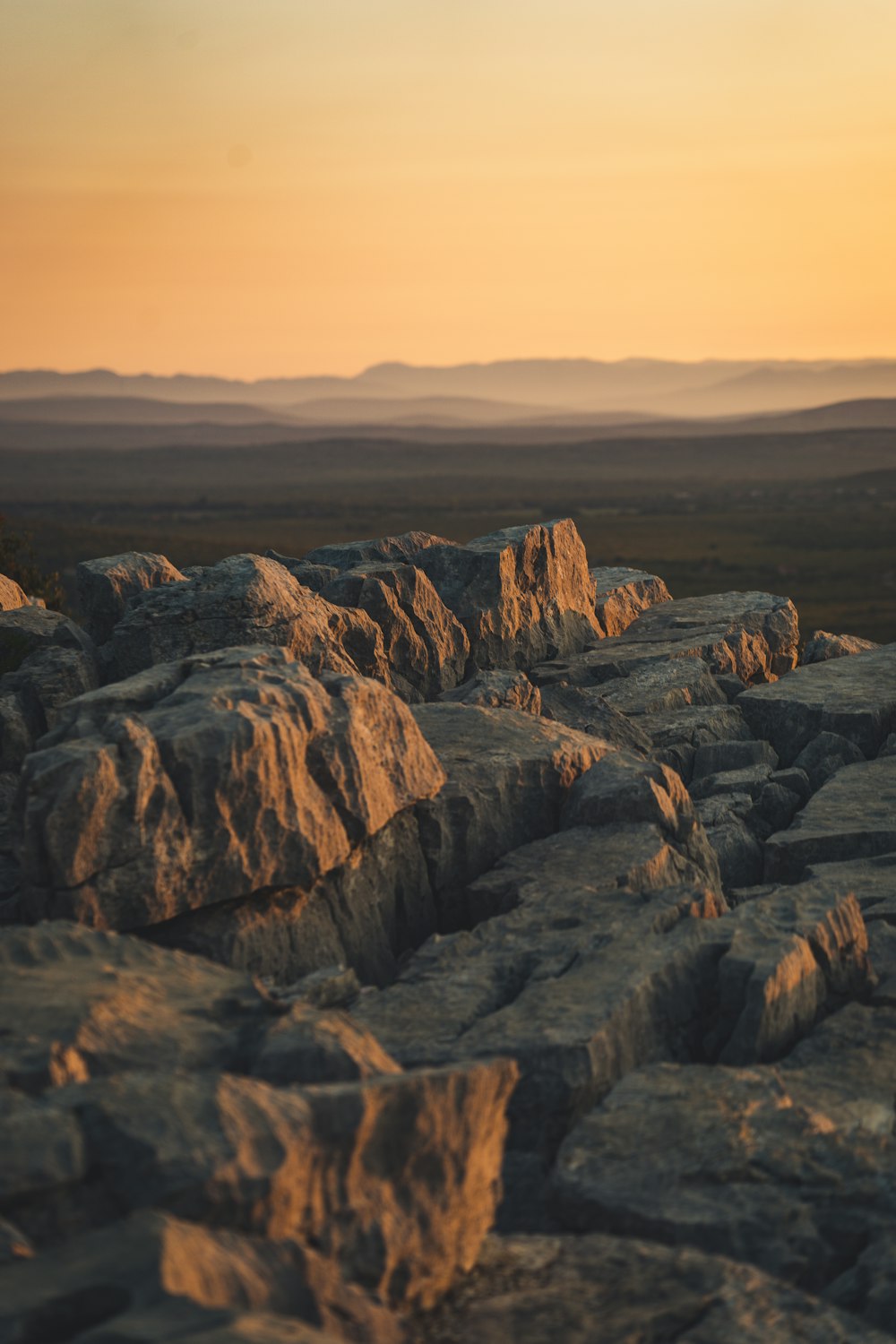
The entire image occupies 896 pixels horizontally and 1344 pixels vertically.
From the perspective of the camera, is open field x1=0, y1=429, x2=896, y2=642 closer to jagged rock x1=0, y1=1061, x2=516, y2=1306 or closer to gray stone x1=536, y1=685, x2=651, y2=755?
gray stone x1=536, y1=685, x2=651, y2=755

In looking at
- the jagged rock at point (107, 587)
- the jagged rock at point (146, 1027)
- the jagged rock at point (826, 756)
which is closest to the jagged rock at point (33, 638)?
the jagged rock at point (107, 587)

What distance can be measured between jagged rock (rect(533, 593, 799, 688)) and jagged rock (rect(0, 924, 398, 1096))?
551 inches

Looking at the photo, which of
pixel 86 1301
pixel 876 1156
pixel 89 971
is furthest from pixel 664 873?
pixel 86 1301

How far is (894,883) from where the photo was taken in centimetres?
1608

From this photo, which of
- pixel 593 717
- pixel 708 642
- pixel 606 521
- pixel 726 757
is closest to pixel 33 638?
pixel 593 717

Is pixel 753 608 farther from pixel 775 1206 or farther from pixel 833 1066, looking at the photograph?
pixel 775 1206

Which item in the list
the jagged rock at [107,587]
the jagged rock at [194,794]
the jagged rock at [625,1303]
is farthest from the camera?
the jagged rock at [107,587]

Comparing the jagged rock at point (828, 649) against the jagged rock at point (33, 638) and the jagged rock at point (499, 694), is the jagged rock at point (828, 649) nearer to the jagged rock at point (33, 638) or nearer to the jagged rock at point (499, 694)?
the jagged rock at point (499, 694)

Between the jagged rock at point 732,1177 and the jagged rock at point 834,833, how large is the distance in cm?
688

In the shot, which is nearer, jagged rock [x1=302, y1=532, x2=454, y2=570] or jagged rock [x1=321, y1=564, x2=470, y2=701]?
jagged rock [x1=321, y1=564, x2=470, y2=701]

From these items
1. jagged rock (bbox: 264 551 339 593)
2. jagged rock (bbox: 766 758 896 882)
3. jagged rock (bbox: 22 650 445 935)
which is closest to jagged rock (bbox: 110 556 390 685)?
jagged rock (bbox: 22 650 445 935)

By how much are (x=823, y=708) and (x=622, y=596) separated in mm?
7443

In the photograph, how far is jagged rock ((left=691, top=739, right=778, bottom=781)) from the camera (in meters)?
20.8

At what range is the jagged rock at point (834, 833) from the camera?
1728cm
